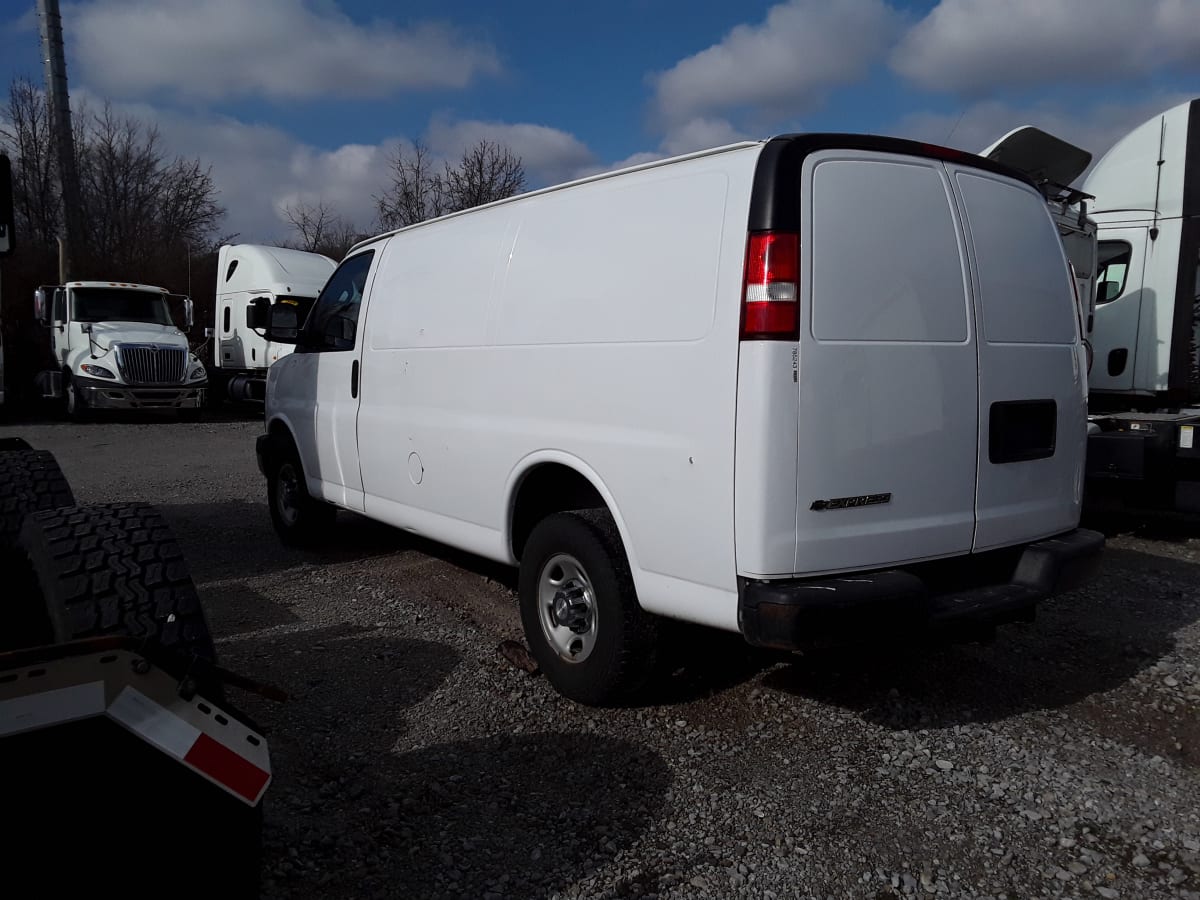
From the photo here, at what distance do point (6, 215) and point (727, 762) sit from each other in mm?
3528

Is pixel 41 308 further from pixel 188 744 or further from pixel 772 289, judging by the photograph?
pixel 188 744

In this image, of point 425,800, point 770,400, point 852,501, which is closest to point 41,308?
point 425,800

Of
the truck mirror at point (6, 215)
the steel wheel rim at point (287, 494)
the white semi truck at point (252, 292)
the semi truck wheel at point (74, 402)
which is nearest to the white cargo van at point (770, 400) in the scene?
the truck mirror at point (6, 215)

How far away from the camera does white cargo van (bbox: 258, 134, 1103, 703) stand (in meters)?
3.08

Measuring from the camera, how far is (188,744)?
1.86 meters

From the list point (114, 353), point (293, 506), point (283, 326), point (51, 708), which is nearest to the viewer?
point (51, 708)

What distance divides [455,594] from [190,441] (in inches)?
399

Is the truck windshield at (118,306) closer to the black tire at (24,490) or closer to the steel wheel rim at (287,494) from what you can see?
the steel wheel rim at (287,494)

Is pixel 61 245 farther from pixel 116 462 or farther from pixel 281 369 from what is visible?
pixel 281 369

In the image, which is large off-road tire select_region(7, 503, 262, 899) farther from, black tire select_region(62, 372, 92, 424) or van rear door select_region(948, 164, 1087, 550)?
black tire select_region(62, 372, 92, 424)

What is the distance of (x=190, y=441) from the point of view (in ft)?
46.0

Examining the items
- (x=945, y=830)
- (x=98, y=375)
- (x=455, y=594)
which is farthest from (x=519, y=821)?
(x=98, y=375)

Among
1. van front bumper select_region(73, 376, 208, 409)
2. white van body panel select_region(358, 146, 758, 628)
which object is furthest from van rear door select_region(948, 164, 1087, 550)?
van front bumper select_region(73, 376, 208, 409)

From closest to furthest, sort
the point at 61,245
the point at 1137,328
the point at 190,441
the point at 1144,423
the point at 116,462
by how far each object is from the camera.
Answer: the point at 1144,423
the point at 1137,328
the point at 116,462
the point at 190,441
the point at 61,245
